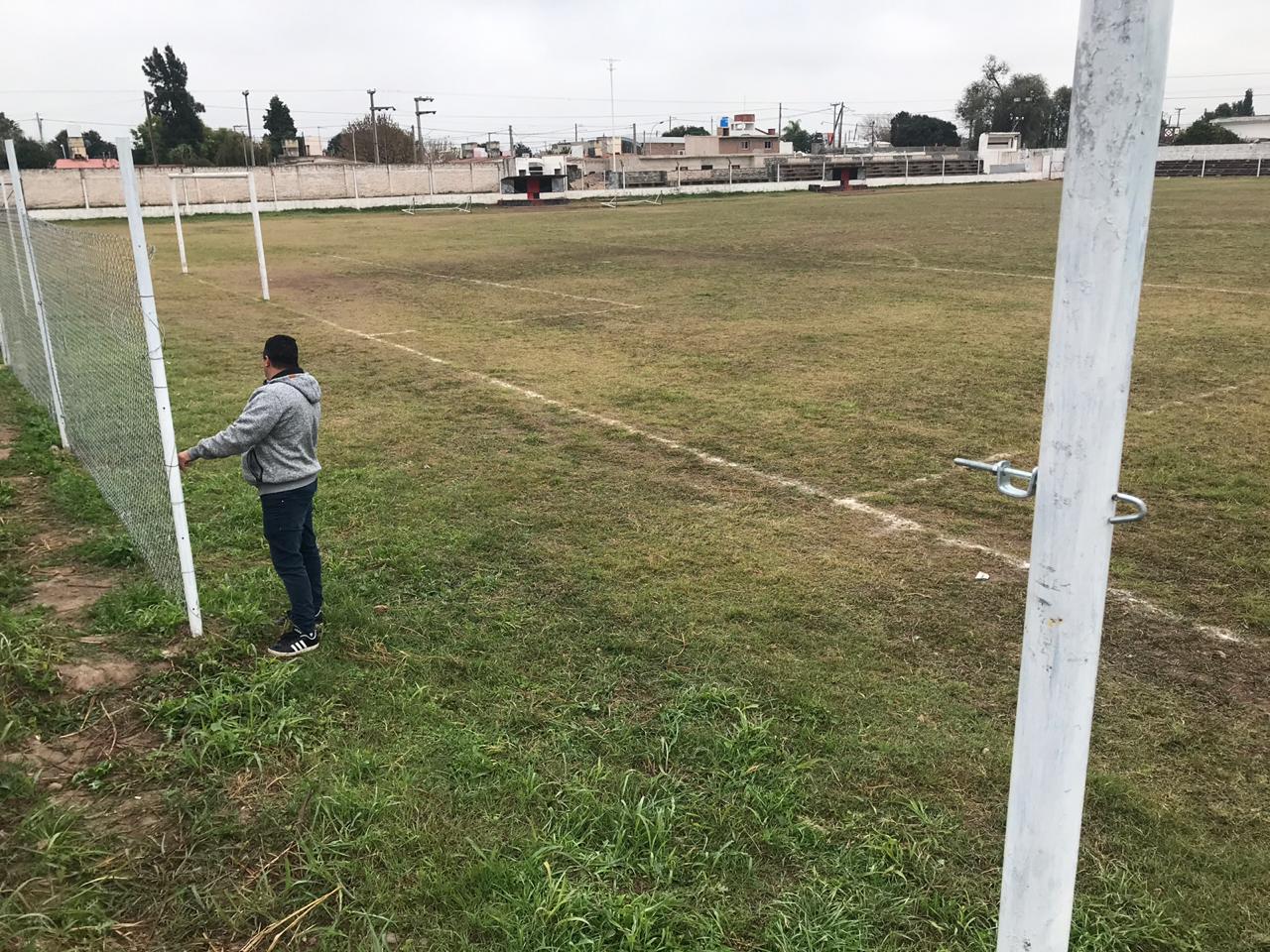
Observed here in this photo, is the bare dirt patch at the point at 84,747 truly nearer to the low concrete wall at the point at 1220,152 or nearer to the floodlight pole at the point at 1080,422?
the floodlight pole at the point at 1080,422

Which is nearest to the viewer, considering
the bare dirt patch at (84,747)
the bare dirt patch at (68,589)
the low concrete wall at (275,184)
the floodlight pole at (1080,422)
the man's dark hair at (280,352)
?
the floodlight pole at (1080,422)

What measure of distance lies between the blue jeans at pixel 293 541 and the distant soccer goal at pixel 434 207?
49116 millimetres

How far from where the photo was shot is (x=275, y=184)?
55875 mm

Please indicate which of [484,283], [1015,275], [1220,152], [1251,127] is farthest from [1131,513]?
[1251,127]

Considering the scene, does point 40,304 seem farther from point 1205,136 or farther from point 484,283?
point 1205,136

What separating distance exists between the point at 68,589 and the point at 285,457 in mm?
1897

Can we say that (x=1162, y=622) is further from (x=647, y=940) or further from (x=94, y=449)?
(x=94, y=449)

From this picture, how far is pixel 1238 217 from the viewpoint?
98.3ft

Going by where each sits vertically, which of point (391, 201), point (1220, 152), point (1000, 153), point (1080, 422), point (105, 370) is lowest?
point (105, 370)

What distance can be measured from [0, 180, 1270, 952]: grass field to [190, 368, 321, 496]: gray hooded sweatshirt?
0.83 meters

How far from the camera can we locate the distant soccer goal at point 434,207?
54000mm

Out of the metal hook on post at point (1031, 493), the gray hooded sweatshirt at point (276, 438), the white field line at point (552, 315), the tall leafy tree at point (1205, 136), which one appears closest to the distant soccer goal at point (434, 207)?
the white field line at point (552, 315)

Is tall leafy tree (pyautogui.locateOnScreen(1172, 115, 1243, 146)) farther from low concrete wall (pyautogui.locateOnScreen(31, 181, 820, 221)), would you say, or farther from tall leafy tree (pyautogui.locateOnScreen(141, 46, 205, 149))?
tall leafy tree (pyautogui.locateOnScreen(141, 46, 205, 149))

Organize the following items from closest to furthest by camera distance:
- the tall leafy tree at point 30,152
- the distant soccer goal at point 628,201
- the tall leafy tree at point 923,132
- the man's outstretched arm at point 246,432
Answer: the man's outstretched arm at point 246,432 < the distant soccer goal at point 628,201 < the tall leafy tree at point 30,152 < the tall leafy tree at point 923,132
